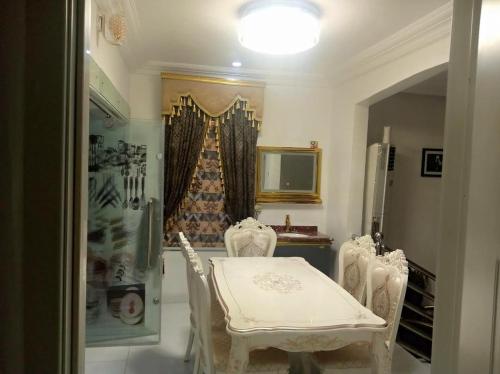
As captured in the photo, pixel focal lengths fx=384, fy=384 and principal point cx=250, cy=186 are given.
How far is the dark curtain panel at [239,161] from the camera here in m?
4.15

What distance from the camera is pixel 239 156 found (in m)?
4.17

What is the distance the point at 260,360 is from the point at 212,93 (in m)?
2.81

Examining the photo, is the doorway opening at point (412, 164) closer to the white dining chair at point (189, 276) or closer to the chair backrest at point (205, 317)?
the white dining chair at point (189, 276)

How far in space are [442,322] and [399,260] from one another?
1551 millimetres

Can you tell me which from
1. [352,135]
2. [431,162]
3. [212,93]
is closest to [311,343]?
[352,135]

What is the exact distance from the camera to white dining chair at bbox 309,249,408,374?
2.10 m

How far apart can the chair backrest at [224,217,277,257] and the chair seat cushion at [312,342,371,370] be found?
1443 millimetres

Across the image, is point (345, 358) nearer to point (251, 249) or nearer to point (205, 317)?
point (205, 317)

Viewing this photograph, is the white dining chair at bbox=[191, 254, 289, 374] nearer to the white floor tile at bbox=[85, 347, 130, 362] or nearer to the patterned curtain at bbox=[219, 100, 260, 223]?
the white floor tile at bbox=[85, 347, 130, 362]

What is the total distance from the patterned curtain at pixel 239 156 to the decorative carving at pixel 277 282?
1482 mm

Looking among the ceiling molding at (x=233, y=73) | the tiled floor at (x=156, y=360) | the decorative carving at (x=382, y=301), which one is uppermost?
the ceiling molding at (x=233, y=73)

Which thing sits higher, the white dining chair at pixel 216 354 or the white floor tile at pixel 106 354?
the white dining chair at pixel 216 354

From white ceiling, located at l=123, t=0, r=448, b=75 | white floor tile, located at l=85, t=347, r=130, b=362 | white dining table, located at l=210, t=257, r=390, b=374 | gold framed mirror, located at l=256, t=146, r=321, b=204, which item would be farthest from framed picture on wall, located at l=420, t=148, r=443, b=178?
white floor tile, located at l=85, t=347, r=130, b=362

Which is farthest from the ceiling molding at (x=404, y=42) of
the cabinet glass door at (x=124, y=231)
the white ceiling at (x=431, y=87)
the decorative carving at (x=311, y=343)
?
the decorative carving at (x=311, y=343)
